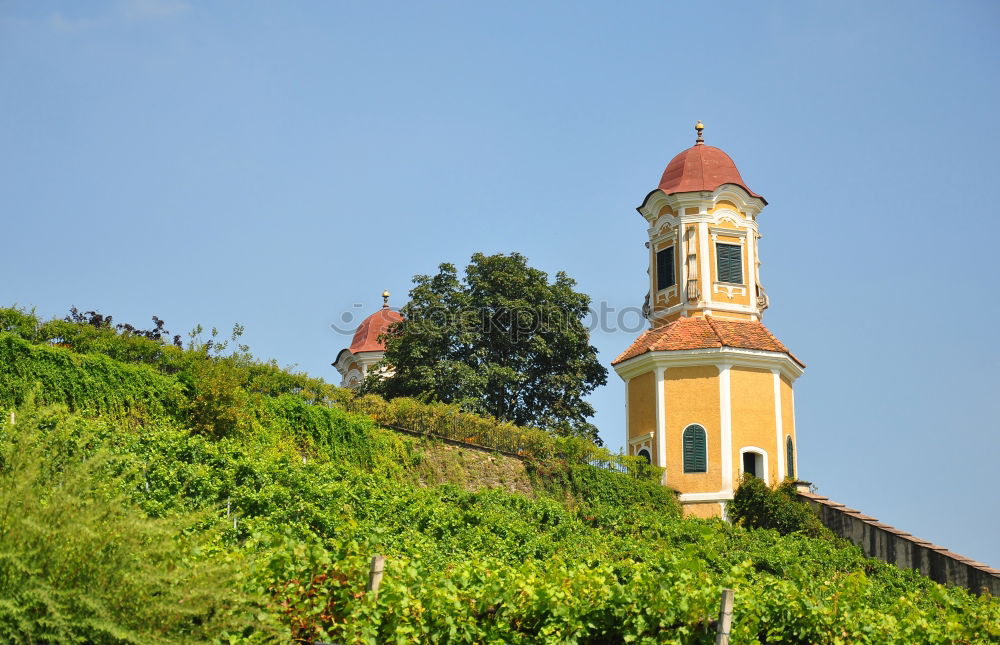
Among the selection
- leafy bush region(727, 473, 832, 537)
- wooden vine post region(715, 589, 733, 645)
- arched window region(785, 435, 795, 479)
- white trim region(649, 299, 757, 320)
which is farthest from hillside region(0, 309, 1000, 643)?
white trim region(649, 299, 757, 320)

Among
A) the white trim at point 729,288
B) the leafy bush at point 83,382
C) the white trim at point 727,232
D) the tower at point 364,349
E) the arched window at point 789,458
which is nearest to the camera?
the leafy bush at point 83,382

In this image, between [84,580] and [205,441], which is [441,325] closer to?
[205,441]

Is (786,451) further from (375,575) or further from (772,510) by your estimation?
(375,575)

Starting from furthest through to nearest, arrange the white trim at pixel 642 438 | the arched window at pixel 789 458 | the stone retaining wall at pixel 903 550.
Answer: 1. the white trim at pixel 642 438
2. the arched window at pixel 789 458
3. the stone retaining wall at pixel 903 550

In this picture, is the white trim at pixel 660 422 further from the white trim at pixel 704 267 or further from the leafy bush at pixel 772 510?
the white trim at pixel 704 267

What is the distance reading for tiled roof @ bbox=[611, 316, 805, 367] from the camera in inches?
1261

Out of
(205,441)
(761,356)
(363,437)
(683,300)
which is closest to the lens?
(205,441)

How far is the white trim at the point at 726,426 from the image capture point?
31.0m

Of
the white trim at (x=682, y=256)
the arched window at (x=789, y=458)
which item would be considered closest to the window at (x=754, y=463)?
the arched window at (x=789, y=458)

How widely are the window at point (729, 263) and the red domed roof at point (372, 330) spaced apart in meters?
19.0

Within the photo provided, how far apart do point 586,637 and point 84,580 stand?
4.84 metres

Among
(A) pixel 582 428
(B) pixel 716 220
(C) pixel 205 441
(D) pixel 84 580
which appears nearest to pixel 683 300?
(B) pixel 716 220

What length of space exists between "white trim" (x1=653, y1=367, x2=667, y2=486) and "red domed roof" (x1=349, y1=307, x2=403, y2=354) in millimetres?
19709

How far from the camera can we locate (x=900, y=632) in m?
12.3
